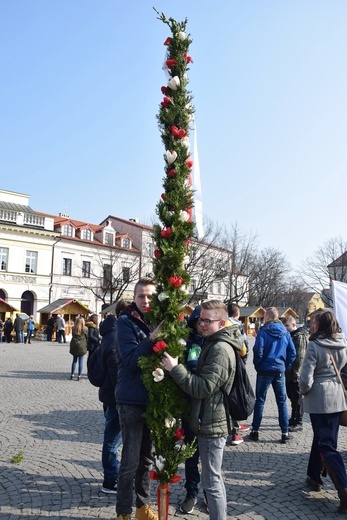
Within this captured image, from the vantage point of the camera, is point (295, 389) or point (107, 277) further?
point (107, 277)

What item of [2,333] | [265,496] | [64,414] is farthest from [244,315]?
[265,496]

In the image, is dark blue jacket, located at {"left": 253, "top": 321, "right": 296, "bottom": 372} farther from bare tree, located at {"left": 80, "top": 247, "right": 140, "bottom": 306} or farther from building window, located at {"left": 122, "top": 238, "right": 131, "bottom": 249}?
building window, located at {"left": 122, "top": 238, "right": 131, "bottom": 249}

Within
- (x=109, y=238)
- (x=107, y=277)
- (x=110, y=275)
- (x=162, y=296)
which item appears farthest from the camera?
(x=109, y=238)

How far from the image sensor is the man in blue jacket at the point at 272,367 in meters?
6.96

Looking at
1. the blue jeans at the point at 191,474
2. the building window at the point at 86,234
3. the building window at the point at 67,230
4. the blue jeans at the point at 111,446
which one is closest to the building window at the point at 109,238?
the building window at the point at 86,234

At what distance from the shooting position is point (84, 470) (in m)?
5.50

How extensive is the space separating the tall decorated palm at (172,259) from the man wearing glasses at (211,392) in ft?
0.47

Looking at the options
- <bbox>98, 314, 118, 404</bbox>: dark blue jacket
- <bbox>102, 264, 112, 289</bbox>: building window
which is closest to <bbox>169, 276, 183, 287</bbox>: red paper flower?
<bbox>98, 314, 118, 404</bbox>: dark blue jacket

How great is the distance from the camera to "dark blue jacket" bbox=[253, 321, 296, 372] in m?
6.98

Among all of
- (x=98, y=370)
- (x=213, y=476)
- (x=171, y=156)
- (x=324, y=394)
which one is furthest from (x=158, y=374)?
(x=324, y=394)

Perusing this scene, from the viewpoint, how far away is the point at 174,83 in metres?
3.97

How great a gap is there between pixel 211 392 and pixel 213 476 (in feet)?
2.17

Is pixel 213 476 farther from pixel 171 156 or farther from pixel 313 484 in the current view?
pixel 171 156

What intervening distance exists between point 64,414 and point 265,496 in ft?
16.2
